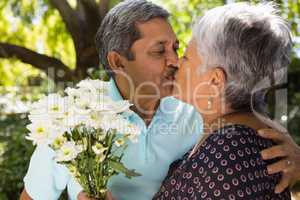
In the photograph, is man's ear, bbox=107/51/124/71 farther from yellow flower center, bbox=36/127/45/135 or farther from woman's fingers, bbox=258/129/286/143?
woman's fingers, bbox=258/129/286/143

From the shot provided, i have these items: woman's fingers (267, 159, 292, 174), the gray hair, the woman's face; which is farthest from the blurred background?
woman's fingers (267, 159, 292, 174)

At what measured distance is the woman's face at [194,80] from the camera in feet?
6.38

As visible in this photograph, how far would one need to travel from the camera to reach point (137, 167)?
7.90 feet

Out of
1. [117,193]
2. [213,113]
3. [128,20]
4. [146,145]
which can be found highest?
[128,20]

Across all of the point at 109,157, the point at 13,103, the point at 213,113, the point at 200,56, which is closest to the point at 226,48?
the point at 200,56

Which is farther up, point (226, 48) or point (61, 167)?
point (226, 48)

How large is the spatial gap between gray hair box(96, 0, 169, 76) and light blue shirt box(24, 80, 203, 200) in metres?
0.34

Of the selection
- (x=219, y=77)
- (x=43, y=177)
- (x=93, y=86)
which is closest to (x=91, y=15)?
(x=43, y=177)

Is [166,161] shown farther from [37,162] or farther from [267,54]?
[267,54]

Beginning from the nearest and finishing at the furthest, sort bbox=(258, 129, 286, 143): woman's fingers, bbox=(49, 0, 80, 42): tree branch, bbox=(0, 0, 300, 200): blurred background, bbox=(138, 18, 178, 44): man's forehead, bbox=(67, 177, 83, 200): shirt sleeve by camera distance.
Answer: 1. bbox=(258, 129, 286, 143): woman's fingers
2. bbox=(67, 177, 83, 200): shirt sleeve
3. bbox=(138, 18, 178, 44): man's forehead
4. bbox=(0, 0, 300, 200): blurred background
5. bbox=(49, 0, 80, 42): tree branch

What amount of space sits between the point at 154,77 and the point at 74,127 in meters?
0.72

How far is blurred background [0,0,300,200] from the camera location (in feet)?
17.0

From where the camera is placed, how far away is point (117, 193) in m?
2.41

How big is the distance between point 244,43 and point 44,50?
778 centimetres
